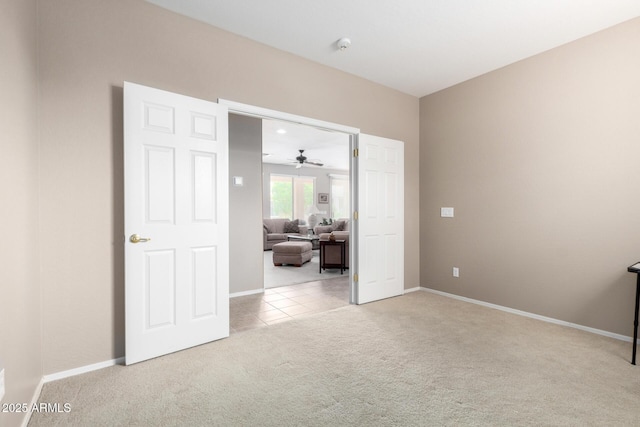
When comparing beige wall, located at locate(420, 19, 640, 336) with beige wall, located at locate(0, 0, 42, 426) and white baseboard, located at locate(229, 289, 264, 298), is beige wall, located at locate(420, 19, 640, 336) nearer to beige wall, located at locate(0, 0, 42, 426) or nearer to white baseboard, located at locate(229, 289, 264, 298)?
white baseboard, located at locate(229, 289, 264, 298)

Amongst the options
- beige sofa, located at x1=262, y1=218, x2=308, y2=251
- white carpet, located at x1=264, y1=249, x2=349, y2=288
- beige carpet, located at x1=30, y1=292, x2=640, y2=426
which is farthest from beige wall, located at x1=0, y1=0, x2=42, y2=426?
beige sofa, located at x1=262, y1=218, x2=308, y2=251

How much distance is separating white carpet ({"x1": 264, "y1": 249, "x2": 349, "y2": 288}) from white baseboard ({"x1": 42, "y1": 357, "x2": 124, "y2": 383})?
2560 mm

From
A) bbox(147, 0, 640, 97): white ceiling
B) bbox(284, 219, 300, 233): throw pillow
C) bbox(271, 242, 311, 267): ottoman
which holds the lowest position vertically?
bbox(271, 242, 311, 267): ottoman

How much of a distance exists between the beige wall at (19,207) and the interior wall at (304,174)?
774 cm

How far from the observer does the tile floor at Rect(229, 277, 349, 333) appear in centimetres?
327

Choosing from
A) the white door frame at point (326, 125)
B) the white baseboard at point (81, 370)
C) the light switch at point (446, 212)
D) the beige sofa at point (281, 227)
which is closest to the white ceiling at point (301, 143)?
the white door frame at point (326, 125)

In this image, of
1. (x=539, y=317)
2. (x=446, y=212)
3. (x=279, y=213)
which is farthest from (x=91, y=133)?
(x=279, y=213)

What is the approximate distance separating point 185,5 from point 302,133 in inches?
151

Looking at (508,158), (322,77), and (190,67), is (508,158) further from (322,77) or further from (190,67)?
(190,67)

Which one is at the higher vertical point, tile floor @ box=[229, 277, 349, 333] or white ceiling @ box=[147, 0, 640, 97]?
white ceiling @ box=[147, 0, 640, 97]

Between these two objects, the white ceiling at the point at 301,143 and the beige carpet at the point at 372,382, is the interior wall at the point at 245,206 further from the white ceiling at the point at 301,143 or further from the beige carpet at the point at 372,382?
the beige carpet at the point at 372,382

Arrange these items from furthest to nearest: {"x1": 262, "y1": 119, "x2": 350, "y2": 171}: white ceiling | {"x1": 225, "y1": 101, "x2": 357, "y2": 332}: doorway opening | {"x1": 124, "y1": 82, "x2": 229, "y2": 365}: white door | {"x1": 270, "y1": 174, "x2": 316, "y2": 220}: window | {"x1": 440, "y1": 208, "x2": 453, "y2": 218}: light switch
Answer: {"x1": 270, "y1": 174, "x2": 316, "y2": 220}: window → {"x1": 262, "y1": 119, "x2": 350, "y2": 171}: white ceiling → {"x1": 440, "y1": 208, "x2": 453, "y2": 218}: light switch → {"x1": 225, "y1": 101, "x2": 357, "y2": 332}: doorway opening → {"x1": 124, "y1": 82, "x2": 229, "y2": 365}: white door

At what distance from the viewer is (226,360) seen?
91.7 inches

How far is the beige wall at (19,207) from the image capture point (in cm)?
142
